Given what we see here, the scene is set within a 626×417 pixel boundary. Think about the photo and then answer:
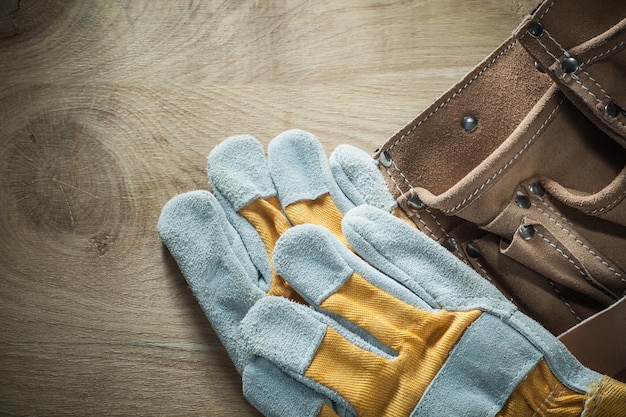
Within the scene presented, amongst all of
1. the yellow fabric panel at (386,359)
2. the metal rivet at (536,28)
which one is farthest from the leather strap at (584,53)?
the yellow fabric panel at (386,359)

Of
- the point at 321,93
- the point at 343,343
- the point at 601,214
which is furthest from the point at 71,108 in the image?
the point at 601,214

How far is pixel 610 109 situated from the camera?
53 cm

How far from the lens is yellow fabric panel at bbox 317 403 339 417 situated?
0.57 m

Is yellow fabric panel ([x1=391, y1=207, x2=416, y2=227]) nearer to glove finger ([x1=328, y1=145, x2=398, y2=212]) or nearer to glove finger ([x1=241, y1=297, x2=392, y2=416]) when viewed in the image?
glove finger ([x1=328, y1=145, x2=398, y2=212])

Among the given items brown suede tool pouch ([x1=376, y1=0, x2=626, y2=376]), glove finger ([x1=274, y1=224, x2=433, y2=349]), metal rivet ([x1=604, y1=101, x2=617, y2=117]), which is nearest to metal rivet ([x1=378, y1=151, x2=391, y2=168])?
brown suede tool pouch ([x1=376, y1=0, x2=626, y2=376])

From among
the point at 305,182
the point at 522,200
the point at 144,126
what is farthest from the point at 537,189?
the point at 144,126

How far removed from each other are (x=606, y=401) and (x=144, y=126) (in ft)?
1.76

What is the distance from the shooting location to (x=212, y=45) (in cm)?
69

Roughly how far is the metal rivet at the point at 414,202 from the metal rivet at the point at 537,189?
107 millimetres

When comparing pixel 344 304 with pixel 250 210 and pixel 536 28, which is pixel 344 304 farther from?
pixel 536 28

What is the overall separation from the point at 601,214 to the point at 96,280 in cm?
51

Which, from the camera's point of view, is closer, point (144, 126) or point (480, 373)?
point (480, 373)

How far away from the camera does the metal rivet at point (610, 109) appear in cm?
53

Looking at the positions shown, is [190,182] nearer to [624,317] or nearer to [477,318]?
[477,318]
